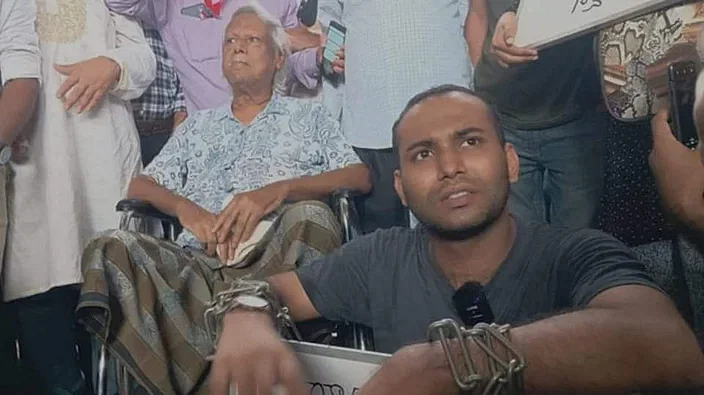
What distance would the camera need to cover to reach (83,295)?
107 centimetres

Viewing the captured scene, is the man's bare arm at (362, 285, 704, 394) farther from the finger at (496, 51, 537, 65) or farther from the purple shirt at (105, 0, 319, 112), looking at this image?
the purple shirt at (105, 0, 319, 112)

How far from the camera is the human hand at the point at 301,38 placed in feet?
3.65

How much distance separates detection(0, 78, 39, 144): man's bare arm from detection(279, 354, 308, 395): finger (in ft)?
1.85

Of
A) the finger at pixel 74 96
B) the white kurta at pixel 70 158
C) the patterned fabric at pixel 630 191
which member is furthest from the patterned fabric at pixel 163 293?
the patterned fabric at pixel 630 191

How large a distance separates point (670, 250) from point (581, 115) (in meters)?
0.18

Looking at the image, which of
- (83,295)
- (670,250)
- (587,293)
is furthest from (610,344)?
(83,295)

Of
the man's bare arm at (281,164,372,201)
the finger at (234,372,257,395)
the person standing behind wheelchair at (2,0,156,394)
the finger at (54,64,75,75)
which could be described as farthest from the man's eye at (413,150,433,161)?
the finger at (54,64,75,75)

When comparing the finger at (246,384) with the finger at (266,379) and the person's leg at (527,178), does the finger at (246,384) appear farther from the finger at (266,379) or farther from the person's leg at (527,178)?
the person's leg at (527,178)

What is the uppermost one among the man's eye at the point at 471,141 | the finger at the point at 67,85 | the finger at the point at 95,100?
the finger at the point at 67,85

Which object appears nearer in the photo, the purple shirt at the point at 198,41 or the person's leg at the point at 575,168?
the person's leg at the point at 575,168

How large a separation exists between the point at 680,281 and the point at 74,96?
0.82m

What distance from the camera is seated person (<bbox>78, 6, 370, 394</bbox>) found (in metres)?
1.09

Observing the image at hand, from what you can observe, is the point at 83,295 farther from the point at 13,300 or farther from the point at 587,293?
the point at 587,293

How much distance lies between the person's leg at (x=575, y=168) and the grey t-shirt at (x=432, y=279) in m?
0.03
